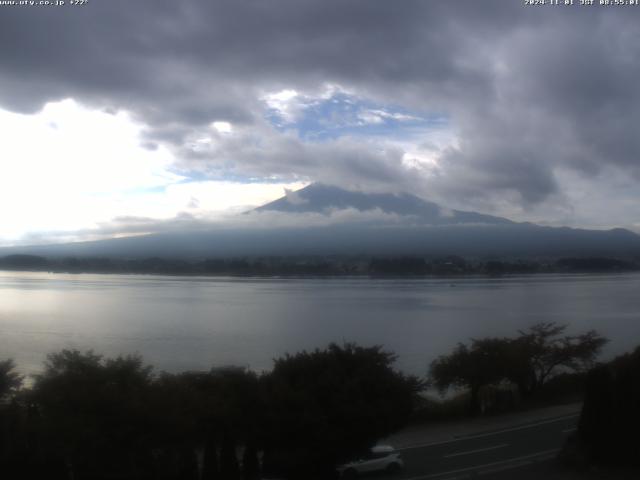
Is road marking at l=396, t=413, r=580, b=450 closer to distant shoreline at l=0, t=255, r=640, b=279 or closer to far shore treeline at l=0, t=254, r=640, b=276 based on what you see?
distant shoreline at l=0, t=255, r=640, b=279

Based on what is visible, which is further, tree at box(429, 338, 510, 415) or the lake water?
the lake water

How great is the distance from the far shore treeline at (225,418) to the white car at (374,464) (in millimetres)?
481

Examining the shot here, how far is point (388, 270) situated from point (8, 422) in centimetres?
4956

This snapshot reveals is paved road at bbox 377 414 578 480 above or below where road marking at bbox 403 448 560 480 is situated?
below

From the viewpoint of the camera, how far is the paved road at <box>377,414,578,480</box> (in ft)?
25.5

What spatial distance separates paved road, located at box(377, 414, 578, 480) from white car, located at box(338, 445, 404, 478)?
5.1 inches

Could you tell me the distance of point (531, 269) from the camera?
200 feet

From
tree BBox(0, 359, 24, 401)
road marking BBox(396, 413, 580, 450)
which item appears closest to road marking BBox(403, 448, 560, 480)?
road marking BBox(396, 413, 580, 450)

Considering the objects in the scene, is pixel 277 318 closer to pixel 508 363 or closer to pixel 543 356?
pixel 543 356

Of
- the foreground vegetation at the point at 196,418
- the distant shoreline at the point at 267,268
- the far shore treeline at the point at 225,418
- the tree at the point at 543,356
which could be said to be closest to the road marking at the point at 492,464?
the far shore treeline at the point at 225,418

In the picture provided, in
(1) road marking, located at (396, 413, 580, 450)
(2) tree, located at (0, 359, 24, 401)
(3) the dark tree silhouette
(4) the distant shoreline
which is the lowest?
(1) road marking, located at (396, 413, 580, 450)

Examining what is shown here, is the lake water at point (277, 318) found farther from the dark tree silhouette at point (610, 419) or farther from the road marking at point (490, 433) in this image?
the dark tree silhouette at point (610, 419)

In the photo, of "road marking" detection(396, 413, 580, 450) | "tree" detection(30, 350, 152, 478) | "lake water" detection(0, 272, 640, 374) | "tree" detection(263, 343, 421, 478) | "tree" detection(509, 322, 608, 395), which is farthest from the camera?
"lake water" detection(0, 272, 640, 374)

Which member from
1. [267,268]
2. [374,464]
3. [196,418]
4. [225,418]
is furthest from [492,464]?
[267,268]
